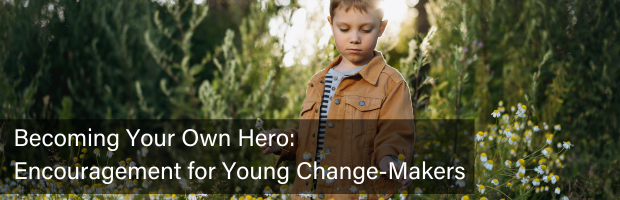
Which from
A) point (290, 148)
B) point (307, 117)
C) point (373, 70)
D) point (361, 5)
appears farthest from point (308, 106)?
point (361, 5)

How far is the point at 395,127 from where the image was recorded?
72.0 inches

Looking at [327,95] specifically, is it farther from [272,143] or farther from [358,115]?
[272,143]

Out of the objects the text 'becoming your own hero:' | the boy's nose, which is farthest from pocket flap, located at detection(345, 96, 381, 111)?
the text 'becoming your own hero:'

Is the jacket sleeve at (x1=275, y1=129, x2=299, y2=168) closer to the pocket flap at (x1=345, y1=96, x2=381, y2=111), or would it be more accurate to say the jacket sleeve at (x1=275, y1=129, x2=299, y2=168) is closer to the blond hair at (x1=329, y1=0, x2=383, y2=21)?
the pocket flap at (x1=345, y1=96, x2=381, y2=111)

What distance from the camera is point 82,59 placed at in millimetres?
5434

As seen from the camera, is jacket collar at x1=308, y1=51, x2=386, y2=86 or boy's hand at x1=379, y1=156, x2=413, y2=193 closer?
boy's hand at x1=379, y1=156, x2=413, y2=193

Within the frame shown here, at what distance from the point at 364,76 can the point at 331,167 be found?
16.9 inches

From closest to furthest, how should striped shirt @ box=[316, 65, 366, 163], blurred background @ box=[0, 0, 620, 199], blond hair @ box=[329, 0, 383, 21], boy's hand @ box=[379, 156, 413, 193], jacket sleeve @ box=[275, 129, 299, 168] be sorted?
boy's hand @ box=[379, 156, 413, 193], blond hair @ box=[329, 0, 383, 21], striped shirt @ box=[316, 65, 366, 163], jacket sleeve @ box=[275, 129, 299, 168], blurred background @ box=[0, 0, 620, 199]

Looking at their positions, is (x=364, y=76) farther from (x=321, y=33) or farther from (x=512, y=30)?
(x=512, y=30)

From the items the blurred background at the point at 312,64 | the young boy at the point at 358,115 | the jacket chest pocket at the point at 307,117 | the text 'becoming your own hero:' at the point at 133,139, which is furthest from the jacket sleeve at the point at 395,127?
the text 'becoming your own hero:' at the point at 133,139

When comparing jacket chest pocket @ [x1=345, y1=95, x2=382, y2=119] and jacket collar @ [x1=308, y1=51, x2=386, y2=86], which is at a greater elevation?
jacket collar @ [x1=308, y1=51, x2=386, y2=86]

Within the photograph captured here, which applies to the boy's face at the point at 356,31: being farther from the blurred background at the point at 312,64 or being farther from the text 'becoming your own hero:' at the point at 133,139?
the text 'becoming your own hero:' at the point at 133,139

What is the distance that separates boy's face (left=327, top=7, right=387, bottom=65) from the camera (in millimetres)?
1851

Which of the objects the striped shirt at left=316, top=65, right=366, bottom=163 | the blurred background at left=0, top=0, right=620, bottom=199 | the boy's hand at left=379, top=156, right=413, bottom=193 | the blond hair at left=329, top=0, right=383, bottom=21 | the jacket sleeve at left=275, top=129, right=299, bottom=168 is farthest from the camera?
the blurred background at left=0, top=0, right=620, bottom=199
